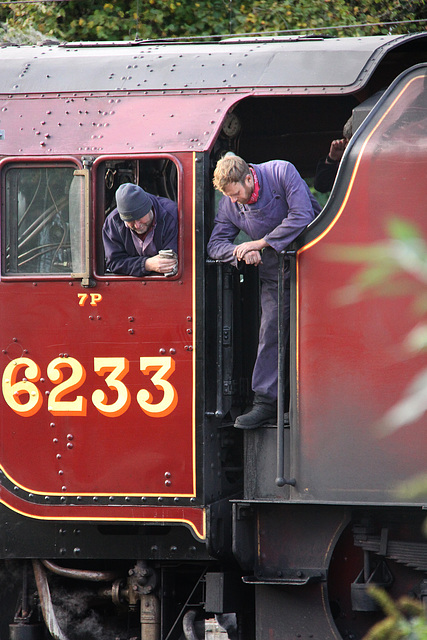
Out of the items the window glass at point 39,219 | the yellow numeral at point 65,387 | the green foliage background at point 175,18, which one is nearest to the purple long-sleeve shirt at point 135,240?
the window glass at point 39,219

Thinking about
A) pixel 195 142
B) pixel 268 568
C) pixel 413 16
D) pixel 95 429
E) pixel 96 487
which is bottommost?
pixel 268 568

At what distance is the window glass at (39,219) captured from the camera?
445 centimetres

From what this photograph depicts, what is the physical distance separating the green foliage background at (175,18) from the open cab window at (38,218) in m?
5.68

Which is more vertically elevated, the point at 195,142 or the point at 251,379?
the point at 195,142

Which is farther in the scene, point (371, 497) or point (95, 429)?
point (95, 429)

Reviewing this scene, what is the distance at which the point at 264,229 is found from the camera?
4426 mm

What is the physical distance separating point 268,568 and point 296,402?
862 millimetres

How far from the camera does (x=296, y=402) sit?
416 centimetres

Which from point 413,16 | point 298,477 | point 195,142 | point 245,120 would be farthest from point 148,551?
point 413,16

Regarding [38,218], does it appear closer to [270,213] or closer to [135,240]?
[135,240]

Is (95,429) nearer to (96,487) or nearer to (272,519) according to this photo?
(96,487)

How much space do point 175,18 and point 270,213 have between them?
6.38 metres

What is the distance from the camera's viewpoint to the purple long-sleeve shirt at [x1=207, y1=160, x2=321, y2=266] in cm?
420

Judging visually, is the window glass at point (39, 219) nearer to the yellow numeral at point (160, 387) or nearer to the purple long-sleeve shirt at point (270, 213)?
the yellow numeral at point (160, 387)
